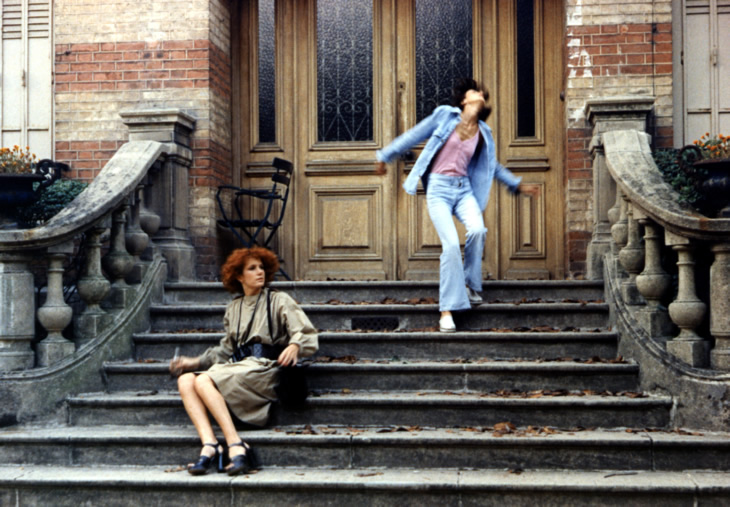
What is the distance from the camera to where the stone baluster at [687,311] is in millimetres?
5082

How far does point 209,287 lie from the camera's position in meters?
6.75

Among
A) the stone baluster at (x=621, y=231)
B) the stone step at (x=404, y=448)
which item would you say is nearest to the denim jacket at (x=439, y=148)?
the stone baluster at (x=621, y=231)

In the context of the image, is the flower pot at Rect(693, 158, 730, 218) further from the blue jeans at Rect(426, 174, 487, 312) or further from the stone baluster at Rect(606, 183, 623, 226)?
the blue jeans at Rect(426, 174, 487, 312)

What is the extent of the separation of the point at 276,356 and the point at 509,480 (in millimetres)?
1636

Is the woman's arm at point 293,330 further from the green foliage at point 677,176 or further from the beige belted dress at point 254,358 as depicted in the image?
the green foliage at point 677,176

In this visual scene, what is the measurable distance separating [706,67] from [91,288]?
5.69 meters

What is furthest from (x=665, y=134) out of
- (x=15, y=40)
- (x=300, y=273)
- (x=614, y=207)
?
(x=15, y=40)

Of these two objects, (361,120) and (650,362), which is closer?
(650,362)

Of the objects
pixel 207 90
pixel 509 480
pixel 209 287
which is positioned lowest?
pixel 509 480

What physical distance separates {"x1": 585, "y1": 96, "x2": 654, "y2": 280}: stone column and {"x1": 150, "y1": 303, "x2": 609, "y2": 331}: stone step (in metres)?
0.57

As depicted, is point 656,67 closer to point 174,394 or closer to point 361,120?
point 361,120

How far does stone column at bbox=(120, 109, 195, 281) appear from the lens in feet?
22.9

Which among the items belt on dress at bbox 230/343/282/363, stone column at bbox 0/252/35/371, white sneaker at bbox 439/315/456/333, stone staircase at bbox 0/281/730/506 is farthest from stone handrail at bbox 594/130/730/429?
stone column at bbox 0/252/35/371

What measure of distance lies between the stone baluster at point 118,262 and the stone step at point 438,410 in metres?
0.97
